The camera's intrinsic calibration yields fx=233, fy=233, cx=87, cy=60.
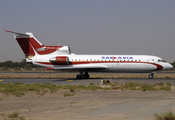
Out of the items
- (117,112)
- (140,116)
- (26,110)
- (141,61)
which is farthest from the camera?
(141,61)

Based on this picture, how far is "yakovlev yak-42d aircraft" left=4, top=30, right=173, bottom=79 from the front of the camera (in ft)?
115

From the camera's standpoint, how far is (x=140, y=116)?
9352 millimetres

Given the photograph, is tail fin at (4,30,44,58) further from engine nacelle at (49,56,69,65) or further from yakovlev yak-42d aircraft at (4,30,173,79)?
engine nacelle at (49,56,69,65)

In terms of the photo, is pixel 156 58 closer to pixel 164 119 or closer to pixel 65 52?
pixel 65 52

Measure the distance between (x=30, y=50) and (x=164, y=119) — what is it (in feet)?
104

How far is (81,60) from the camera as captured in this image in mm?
36250

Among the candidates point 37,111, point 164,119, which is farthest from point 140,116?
point 37,111

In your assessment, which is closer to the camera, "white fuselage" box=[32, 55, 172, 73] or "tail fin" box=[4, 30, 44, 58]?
"white fuselage" box=[32, 55, 172, 73]

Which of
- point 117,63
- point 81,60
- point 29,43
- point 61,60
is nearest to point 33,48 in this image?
point 29,43

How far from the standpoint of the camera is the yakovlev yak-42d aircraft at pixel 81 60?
35125 millimetres

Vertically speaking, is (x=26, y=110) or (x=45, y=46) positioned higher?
(x=45, y=46)

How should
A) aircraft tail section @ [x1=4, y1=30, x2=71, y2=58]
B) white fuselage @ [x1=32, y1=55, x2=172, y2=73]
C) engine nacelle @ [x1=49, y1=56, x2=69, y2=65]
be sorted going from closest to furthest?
white fuselage @ [x1=32, y1=55, x2=172, y2=73] → engine nacelle @ [x1=49, y1=56, x2=69, y2=65] → aircraft tail section @ [x1=4, y1=30, x2=71, y2=58]

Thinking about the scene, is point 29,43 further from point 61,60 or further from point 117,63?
point 117,63

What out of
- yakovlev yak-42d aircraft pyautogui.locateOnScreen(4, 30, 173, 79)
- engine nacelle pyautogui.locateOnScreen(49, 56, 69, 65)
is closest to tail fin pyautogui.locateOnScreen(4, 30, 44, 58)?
yakovlev yak-42d aircraft pyautogui.locateOnScreen(4, 30, 173, 79)
